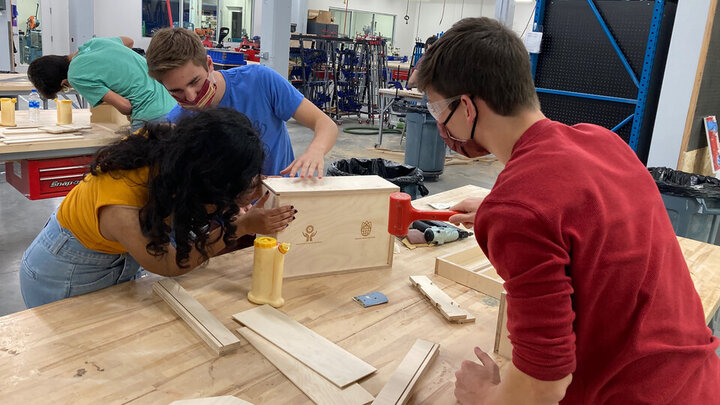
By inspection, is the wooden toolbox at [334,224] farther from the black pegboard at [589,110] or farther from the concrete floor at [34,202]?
the black pegboard at [589,110]

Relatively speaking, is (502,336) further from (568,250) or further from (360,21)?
(360,21)

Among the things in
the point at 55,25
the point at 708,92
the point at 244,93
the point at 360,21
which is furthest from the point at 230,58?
the point at 360,21

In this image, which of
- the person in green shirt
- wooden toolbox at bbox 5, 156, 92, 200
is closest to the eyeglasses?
the person in green shirt

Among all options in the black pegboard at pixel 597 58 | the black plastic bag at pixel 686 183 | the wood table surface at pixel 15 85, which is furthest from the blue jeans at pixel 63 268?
the black pegboard at pixel 597 58

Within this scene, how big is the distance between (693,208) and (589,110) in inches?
63.9

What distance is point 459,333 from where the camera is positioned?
148 centimetres

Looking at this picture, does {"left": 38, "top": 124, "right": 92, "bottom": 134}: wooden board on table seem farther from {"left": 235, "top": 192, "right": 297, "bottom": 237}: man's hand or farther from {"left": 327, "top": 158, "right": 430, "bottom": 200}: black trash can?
{"left": 235, "top": 192, "right": 297, "bottom": 237}: man's hand

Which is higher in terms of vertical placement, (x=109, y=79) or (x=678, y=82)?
(x=678, y=82)

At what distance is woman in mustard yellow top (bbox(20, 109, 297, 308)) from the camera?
53.9 inches

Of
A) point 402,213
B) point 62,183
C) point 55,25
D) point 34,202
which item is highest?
point 55,25

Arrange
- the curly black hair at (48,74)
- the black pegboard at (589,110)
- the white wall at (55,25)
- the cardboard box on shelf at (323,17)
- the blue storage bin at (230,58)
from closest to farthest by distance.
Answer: the curly black hair at (48,74)
the black pegboard at (589,110)
the blue storage bin at (230,58)
the white wall at (55,25)
the cardboard box on shelf at (323,17)

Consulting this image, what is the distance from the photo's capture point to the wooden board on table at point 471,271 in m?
1.71

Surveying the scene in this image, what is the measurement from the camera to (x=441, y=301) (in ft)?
5.27

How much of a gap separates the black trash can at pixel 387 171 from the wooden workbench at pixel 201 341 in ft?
5.59
